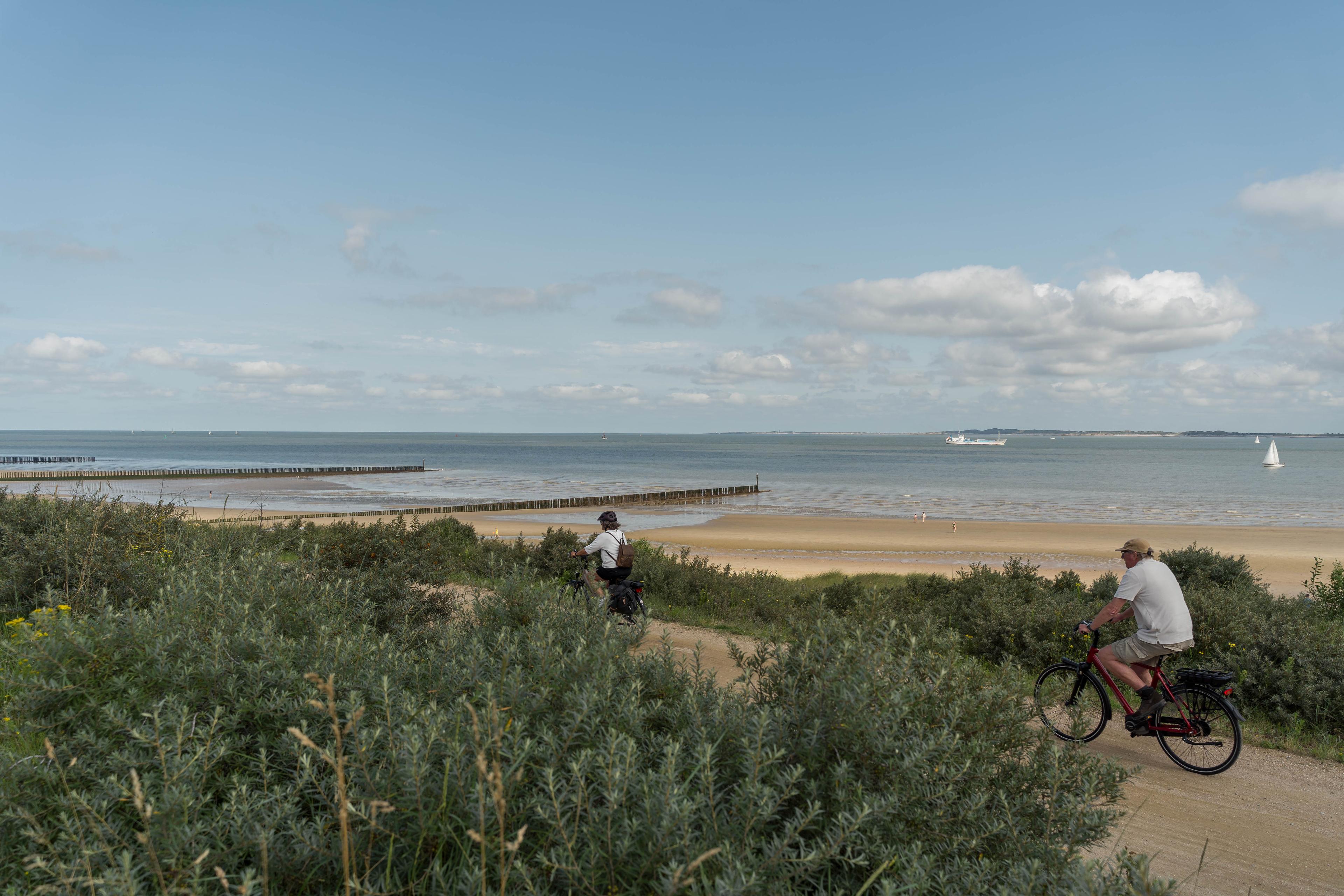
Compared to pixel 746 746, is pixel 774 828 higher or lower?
lower

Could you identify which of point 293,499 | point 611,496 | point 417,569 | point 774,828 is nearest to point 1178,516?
point 611,496

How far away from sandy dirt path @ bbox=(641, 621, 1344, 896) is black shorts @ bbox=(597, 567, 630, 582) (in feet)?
12.9

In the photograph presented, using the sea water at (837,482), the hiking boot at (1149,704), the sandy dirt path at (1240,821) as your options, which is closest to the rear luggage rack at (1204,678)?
the hiking boot at (1149,704)

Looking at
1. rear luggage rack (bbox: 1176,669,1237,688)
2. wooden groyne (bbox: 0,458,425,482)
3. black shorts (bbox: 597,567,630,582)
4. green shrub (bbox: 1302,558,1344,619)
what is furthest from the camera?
wooden groyne (bbox: 0,458,425,482)

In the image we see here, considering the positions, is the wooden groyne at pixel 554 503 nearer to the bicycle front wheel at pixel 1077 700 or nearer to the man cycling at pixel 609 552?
the man cycling at pixel 609 552

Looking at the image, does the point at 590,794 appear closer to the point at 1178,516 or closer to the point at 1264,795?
the point at 1264,795

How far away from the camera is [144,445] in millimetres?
169500

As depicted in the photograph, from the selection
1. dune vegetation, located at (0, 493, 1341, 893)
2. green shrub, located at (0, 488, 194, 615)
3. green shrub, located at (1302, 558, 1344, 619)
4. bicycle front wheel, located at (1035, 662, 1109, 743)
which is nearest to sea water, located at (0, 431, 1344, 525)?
green shrub, located at (0, 488, 194, 615)

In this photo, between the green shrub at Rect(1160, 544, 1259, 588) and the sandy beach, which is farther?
the sandy beach

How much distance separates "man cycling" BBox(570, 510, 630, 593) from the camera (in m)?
9.73

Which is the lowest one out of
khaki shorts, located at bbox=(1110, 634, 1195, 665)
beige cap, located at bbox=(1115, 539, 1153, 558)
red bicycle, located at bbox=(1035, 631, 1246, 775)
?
red bicycle, located at bbox=(1035, 631, 1246, 775)

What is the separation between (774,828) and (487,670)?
1.58m

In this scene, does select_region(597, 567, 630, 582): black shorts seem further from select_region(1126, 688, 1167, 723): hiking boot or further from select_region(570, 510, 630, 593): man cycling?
select_region(1126, 688, 1167, 723): hiking boot

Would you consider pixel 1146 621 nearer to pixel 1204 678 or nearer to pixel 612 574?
pixel 1204 678
